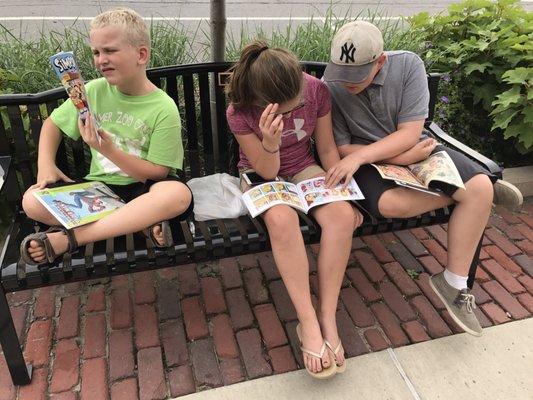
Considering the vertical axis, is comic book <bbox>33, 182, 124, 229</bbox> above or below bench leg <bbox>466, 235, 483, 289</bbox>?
above

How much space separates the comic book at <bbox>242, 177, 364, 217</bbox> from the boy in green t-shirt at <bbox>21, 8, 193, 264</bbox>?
0.31 meters

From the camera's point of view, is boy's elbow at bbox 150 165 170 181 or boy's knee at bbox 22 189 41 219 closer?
boy's knee at bbox 22 189 41 219

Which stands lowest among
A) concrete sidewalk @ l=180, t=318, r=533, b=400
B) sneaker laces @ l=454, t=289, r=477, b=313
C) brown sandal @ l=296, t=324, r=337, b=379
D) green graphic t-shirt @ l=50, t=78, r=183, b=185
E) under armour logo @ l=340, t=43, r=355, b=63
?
concrete sidewalk @ l=180, t=318, r=533, b=400

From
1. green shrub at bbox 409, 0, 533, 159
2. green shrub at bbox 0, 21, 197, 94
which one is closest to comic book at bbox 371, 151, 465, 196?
green shrub at bbox 409, 0, 533, 159

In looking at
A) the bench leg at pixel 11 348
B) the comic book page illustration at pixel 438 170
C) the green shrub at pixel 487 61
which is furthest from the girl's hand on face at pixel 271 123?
the green shrub at pixel 487 61

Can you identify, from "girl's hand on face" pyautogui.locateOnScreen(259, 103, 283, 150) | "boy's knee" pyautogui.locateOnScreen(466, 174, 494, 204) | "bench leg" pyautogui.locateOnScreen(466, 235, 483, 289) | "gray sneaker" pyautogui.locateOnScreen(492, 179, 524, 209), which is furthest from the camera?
"bench leg" pyautogui.locateOnScreen(466, 235, 483, 289)

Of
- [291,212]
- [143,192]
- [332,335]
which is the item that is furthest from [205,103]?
[332,335]

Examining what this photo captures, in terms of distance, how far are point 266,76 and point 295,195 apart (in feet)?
1.88

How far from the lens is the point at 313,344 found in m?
2.12

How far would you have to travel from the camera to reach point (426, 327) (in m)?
2.51

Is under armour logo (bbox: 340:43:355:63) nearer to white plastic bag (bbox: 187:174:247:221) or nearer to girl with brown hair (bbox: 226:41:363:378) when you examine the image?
girl with brown hair (bbox: 226:41:363:378)

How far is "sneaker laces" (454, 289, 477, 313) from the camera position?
7.77 feet

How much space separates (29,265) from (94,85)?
887 millimetres

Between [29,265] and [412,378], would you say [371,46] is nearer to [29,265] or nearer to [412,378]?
[412,378]
